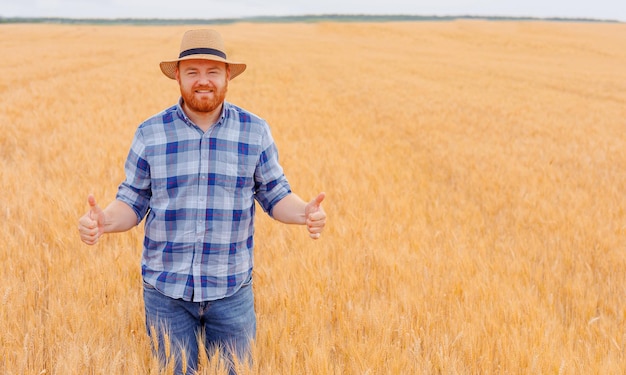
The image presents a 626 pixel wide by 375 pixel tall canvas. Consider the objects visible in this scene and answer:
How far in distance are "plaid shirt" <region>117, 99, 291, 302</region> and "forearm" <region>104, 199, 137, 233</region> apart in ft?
0.10

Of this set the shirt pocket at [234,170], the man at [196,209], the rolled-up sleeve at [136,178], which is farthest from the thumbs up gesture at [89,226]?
the shirt pocket at [234,170]

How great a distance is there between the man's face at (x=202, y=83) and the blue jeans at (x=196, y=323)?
0.71 meters

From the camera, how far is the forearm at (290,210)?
6.16 feet

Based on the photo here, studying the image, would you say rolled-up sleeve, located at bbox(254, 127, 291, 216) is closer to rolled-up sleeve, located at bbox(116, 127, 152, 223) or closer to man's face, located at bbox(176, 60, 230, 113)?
man's face, located at bbox(176, 60, 230, 113)

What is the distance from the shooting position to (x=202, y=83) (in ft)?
5.79

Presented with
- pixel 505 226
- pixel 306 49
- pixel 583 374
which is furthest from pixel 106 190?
pixel 306 49

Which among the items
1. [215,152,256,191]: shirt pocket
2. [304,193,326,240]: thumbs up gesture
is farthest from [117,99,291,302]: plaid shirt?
[304,193,326,240]: thumbs up gesture

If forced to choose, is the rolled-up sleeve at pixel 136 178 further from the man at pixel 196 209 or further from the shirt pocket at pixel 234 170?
the shirt pocket at pixel 234 170

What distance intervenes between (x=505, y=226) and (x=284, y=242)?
194 cm

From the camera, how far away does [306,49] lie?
32938mm

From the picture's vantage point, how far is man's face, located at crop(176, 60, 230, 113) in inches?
69.8

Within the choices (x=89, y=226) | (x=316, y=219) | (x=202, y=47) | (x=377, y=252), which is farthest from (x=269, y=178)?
(x=377, y=252)

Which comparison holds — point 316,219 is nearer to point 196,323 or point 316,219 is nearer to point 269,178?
point 269,178

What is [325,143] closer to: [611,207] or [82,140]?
[82,140]
